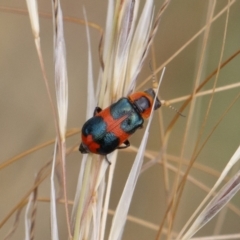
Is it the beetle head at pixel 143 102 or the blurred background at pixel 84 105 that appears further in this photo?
the blurred background at pixel 84 105

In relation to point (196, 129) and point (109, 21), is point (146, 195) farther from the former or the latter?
point (109, 21)

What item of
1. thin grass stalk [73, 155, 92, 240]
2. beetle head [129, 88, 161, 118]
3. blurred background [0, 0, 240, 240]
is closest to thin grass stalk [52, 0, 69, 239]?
thin grass stalk [73, 155, 92, 240]

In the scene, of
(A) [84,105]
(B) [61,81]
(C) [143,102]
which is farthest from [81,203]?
(A) [84,105]

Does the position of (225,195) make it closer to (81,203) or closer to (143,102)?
(81,203)

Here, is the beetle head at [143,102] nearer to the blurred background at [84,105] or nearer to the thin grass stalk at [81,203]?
the thin grass stalk at [81,203]

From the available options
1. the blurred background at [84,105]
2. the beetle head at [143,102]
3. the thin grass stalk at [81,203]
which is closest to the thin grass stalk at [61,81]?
the thin grass stalk at [81,203]

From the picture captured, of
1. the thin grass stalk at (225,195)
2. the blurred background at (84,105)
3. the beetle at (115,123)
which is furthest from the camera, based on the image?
the blurred background at (84,105)

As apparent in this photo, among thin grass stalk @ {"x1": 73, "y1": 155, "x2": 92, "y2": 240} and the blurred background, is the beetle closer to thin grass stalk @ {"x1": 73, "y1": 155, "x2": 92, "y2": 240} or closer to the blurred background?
thin grass stalk @ {"x1": 73, "y1": 155, "x2": 92, "y2": 240}

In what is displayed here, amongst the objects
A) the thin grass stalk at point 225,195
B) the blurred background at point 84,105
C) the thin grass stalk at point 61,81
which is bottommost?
the blurred background at point 84,105

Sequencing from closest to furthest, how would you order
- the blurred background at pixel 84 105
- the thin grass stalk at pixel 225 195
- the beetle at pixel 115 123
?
the thin grass stalk at pixel 225 195 → the beetle at pixel 115 123 → the blurred background at pixel 84 105
